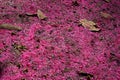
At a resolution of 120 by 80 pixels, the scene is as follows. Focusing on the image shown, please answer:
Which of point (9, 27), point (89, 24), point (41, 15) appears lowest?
point (89, 24)

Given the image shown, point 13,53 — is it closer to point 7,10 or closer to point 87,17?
point 7,10

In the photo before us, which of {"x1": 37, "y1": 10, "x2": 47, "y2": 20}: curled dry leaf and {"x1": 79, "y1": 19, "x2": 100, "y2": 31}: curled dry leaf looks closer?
{"x1": 37, "y1": 10, "x2": 47, "y2": 20}: curled dry leaf

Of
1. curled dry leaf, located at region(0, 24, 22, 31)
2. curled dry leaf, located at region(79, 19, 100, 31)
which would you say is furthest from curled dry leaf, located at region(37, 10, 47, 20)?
curled dry leaf, located at region(79, 19, 100, 31)

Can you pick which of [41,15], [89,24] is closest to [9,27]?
[41,15]

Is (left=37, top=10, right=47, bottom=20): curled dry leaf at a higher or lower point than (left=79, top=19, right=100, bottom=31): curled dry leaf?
higher

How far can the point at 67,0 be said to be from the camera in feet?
36.0

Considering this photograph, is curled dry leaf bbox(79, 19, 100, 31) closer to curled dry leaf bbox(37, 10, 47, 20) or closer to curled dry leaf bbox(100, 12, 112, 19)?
curled dry leaf bbox(100, 12, 112, 19)

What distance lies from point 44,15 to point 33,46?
1.99 metres

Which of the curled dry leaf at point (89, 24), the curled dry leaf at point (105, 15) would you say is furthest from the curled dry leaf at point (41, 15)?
the curled dry leaf at point (105, 15)

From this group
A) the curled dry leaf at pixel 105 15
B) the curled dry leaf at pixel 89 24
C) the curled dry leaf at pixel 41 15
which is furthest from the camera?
the curled dry leaf at pixel 105 15

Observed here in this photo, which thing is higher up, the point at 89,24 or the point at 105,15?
the point at 105,15

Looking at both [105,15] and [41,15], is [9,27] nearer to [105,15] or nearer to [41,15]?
[41,15]

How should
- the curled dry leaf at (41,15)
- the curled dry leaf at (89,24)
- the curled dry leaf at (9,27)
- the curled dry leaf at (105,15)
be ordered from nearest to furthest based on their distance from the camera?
the curled dry leaf at (9,27) < the curled dry leaf at (41,15) < the curled dry leaf at (89,24) < the curled dry leaf at (105,15)

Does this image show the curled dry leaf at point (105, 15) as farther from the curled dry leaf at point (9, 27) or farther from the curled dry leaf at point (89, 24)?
the curled dry leaf at point (9, 27)
